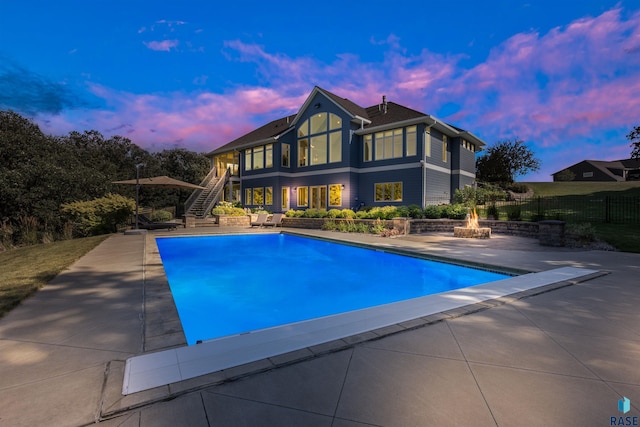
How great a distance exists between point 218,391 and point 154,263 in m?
Result: 5.73

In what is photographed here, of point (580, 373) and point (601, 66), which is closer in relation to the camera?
point (580, 373)

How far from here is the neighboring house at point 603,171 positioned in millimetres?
47281

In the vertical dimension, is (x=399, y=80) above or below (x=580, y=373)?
above

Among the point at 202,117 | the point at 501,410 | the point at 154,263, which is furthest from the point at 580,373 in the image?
the point at 202,117

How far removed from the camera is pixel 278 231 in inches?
660

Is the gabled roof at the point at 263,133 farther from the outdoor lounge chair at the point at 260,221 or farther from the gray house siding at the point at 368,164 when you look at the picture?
the outdoor lounge chair at the point at 260,221

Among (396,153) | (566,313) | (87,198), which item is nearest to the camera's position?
(566,313)

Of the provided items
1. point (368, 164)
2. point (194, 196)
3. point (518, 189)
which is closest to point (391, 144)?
point (368, 164)

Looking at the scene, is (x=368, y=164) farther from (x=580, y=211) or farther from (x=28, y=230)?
(x=28, y=230)

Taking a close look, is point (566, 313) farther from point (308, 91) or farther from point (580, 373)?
point (308, 91)

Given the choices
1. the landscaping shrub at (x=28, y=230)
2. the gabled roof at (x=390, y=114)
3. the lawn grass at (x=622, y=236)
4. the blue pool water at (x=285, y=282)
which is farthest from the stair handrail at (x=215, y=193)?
the lawn grass at (x=622, y=236)

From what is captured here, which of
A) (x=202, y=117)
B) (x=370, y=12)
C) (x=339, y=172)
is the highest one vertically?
(x=370, y=12)

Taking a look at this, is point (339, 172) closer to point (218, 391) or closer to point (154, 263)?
point (154, 263)

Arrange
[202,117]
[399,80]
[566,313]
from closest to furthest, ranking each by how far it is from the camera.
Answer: [566,313] → [399,80] → [202,117]
